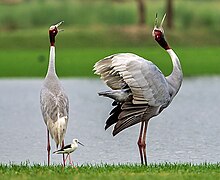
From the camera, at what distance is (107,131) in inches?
718

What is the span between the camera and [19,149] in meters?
15.5

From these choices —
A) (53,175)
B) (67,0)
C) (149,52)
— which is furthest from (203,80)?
(67,0)

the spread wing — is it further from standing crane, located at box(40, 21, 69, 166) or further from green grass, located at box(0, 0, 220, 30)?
green grass, located at box(0, 0, 220, 30)

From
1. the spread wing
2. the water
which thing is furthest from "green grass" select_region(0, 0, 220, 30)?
the spread wing

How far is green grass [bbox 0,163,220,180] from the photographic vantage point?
35.0ft

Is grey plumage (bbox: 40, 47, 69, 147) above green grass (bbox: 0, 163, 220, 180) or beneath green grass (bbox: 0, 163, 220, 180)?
above

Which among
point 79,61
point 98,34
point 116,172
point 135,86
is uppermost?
point 135,86

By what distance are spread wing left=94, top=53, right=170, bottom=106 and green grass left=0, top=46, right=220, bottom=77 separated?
66.5 feet

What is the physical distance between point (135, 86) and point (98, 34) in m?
40.6

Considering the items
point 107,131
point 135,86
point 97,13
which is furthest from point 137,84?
point 97,13

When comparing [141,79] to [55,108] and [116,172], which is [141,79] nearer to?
[55,108]

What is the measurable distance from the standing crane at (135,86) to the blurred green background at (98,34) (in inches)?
787

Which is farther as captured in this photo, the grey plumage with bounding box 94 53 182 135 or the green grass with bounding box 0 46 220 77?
the green grass with bounding box 0 46 220 77

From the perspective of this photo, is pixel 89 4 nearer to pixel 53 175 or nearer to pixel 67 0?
pixel 67 0
